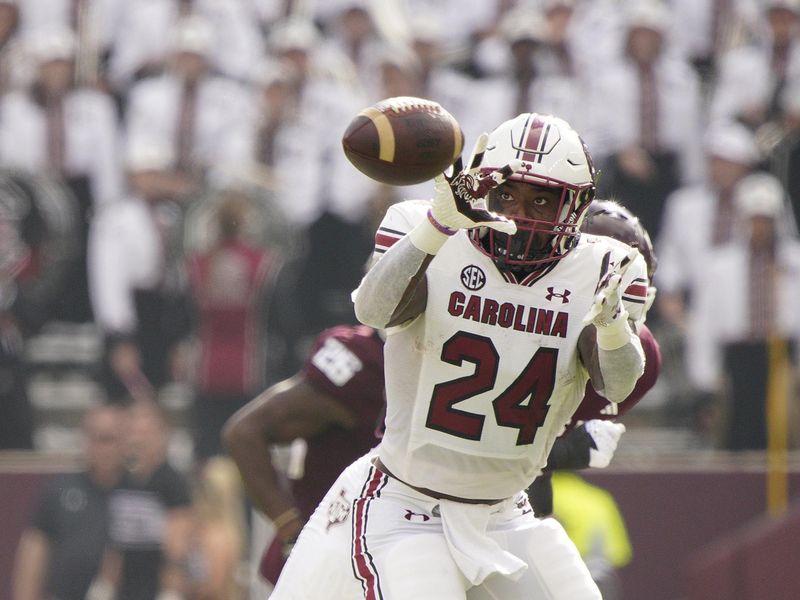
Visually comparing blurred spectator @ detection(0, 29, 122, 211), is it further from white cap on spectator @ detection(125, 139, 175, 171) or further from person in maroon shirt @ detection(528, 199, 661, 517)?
person in maroon shirt @ detection(528, 199, 661, 517)

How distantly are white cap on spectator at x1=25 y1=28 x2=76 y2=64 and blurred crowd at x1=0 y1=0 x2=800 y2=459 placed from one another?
22mm

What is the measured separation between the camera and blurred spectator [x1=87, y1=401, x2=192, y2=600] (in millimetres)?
8383

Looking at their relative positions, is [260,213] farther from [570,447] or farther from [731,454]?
[570,447]

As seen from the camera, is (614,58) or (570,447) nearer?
(570,447)

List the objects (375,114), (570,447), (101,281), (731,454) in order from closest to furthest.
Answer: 1. (375,114)
2. (570,447)
3. (731,454)
4. (101,281)

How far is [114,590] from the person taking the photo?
8352 mm

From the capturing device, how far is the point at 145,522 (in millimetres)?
8453

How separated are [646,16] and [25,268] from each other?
3.87 metres

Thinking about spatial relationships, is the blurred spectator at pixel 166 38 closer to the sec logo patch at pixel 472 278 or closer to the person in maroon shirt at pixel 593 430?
the person in maroon shirt at pixel 593 430

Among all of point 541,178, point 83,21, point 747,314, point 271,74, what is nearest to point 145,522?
point 271,74

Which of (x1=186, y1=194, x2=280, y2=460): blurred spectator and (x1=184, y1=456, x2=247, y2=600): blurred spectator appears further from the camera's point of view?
(x1=186, y1=194, x2=280, y2=460): blurred spectator

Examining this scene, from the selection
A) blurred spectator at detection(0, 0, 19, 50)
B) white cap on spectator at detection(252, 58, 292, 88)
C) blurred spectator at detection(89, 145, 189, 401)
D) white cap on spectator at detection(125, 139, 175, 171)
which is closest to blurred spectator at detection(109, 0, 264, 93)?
white cap on spectator at detection(252, 58, 292, 88)

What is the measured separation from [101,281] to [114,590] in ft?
6.74

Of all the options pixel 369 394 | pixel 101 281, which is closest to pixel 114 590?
pixel 101 281
